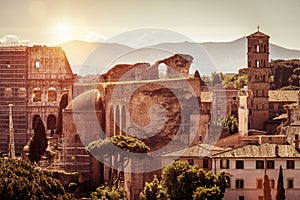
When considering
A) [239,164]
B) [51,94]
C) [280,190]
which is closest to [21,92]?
[51,94]

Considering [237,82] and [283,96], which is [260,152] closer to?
[283,96]

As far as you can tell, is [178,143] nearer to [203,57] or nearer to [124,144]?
[124,144]

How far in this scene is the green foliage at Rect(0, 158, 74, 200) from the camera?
89.1ft

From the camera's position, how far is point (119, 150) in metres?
38.4

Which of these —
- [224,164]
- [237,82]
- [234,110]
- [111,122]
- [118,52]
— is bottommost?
[224,164]

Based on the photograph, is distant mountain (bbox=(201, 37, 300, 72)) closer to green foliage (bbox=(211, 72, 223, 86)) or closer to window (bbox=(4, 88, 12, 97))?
green foliage (bbox=(211, 72, 223, 86))

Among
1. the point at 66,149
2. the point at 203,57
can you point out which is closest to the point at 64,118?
the point at 66,149

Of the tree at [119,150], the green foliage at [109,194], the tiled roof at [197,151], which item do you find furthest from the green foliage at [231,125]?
the green foliage at [109,194]

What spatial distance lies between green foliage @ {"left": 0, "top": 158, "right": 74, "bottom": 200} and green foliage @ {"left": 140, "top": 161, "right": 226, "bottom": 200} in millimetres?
4351

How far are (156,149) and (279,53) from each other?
2122 inches

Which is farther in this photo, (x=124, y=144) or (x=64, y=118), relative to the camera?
(x=64, y=118)

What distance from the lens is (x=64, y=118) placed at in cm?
4541

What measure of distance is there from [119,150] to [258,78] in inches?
666

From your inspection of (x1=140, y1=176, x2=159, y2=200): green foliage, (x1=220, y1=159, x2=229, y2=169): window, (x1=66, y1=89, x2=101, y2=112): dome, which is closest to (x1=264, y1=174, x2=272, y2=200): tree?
(x1=220, y1=159, x2=229, y2=169): window
